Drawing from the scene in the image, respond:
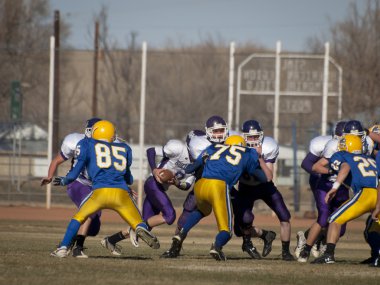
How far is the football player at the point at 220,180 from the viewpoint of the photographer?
1150 cm

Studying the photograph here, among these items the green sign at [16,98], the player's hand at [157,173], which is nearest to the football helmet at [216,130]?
the player's hand at [157,173]

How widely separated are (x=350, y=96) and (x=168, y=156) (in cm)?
1986

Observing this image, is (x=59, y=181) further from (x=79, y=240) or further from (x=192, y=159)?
(x=192, y=159)

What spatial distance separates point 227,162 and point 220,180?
226 millimetres

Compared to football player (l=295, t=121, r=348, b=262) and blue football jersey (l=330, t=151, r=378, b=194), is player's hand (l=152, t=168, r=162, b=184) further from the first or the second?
blue football jersey (l=330, t=151, r=378, b=194)

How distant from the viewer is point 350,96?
32.4m

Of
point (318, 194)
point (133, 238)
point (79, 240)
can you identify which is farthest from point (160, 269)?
point (318, 194)

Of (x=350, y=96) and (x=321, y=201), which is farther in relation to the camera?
(x=350, y=96)

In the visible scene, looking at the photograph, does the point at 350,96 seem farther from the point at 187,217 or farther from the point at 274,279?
the point at 274,279

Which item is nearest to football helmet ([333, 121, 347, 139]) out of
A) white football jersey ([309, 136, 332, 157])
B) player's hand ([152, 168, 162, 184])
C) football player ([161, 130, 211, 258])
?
white football jersey ([309, 136, 332, 157])

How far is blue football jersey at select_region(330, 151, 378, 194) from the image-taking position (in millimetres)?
11477

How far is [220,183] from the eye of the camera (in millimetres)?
11562

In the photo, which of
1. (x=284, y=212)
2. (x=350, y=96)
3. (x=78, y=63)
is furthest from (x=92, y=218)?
(x=78, y=63)

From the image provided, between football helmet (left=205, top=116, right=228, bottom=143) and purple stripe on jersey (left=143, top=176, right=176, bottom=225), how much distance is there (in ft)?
4.62
